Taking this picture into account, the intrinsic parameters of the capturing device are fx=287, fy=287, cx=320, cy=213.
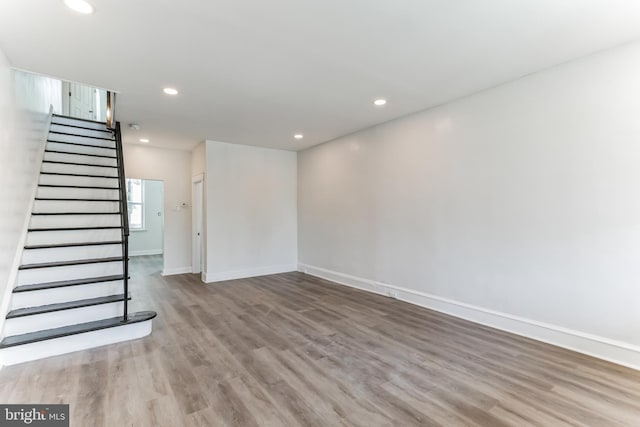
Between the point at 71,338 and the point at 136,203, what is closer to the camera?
the point at 71,338

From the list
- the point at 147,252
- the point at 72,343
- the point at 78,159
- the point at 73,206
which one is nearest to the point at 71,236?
the point at 73,206

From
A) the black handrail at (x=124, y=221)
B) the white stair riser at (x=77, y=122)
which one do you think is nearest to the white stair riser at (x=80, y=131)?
the white stair riser at (x=77, y=122)

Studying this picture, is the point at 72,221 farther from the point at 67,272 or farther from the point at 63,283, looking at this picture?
the point at 63,283

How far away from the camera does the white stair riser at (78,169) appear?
4328 millimetres

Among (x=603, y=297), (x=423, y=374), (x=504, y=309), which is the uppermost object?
(x=603, y=297)

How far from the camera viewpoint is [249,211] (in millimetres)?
6184

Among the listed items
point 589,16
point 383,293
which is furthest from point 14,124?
point 589,16

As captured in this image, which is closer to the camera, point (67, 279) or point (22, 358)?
point (22, 358)

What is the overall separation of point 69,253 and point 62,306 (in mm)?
804

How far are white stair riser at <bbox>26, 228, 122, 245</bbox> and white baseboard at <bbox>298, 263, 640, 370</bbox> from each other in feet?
13.2

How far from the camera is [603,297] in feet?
8.78

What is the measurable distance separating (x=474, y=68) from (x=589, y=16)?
2.96 feet

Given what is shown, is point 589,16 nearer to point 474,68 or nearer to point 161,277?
point 474,68

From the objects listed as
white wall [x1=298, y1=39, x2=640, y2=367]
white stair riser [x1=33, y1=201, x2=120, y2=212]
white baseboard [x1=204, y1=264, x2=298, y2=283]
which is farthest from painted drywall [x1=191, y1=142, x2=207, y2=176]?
white wall [x1=298, y1=39, x2=640, y2=367]
